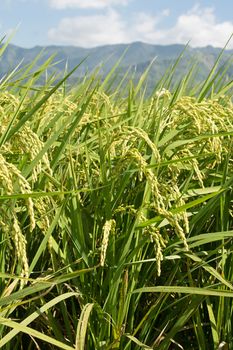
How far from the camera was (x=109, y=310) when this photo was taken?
1.55 metres

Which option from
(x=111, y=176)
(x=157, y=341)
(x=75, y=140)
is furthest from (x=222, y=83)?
(x=157, y=341)

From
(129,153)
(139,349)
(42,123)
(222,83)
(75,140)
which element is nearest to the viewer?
(129,153)

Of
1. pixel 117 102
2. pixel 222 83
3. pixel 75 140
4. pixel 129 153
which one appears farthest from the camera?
pixel 117 102

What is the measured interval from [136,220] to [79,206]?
214 mm

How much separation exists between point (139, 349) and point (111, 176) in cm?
58

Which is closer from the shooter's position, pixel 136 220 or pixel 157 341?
pixel 136 220

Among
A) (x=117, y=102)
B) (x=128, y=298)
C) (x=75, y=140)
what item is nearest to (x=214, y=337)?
(x=128, y=298)

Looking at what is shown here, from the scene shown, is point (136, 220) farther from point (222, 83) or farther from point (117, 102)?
point (117, 102)

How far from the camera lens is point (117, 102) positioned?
11.7ft

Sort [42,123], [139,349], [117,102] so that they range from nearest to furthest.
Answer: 1. [139,349]
2. [42,123]
3. [117,102]

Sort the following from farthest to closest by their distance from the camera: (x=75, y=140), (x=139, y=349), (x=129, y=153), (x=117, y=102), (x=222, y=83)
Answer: (x=117, y=102) < (x=222, y=83) < (x=75, y=140) < (x=139, y=349) < (x=129, y=153)

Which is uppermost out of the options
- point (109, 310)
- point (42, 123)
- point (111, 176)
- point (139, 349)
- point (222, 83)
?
point (222, 83)

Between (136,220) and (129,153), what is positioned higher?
(129,153)

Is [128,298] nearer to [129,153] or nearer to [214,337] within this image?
[214,337]
